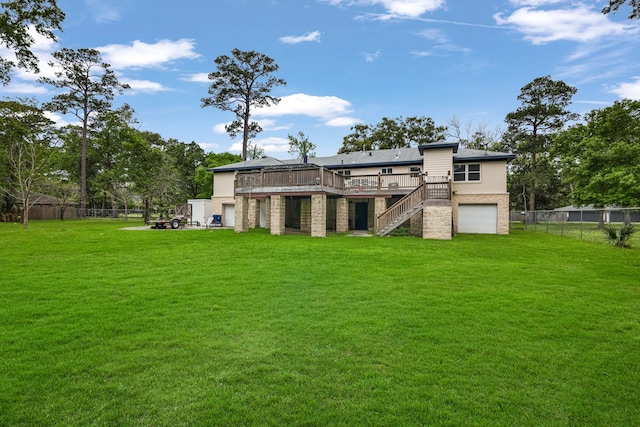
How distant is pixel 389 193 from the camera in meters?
20.2

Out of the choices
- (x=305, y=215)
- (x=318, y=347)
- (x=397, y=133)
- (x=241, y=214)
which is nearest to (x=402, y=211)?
(x=305, y=215)

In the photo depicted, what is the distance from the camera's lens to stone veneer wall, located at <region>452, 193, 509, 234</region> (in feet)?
68.1

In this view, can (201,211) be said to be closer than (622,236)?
No

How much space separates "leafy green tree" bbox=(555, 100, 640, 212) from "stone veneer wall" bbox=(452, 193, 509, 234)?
8.94 meters

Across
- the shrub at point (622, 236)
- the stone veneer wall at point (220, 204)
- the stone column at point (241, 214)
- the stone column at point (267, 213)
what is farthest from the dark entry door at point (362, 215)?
the shrub at point (622, 236)

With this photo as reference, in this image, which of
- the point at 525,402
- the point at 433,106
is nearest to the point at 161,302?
the point at 525,402

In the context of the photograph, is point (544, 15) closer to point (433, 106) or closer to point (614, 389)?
point (614, 389)

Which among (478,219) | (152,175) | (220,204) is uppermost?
(152,175)

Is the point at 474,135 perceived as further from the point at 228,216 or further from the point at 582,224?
the point at 228,216

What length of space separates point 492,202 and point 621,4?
14.0m

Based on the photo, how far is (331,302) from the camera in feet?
20.2

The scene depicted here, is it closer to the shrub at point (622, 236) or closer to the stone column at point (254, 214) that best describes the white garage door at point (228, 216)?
the stone column at point (254, 214)

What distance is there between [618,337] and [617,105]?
2959cm

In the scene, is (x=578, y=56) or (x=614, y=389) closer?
(x=614, y=389)
